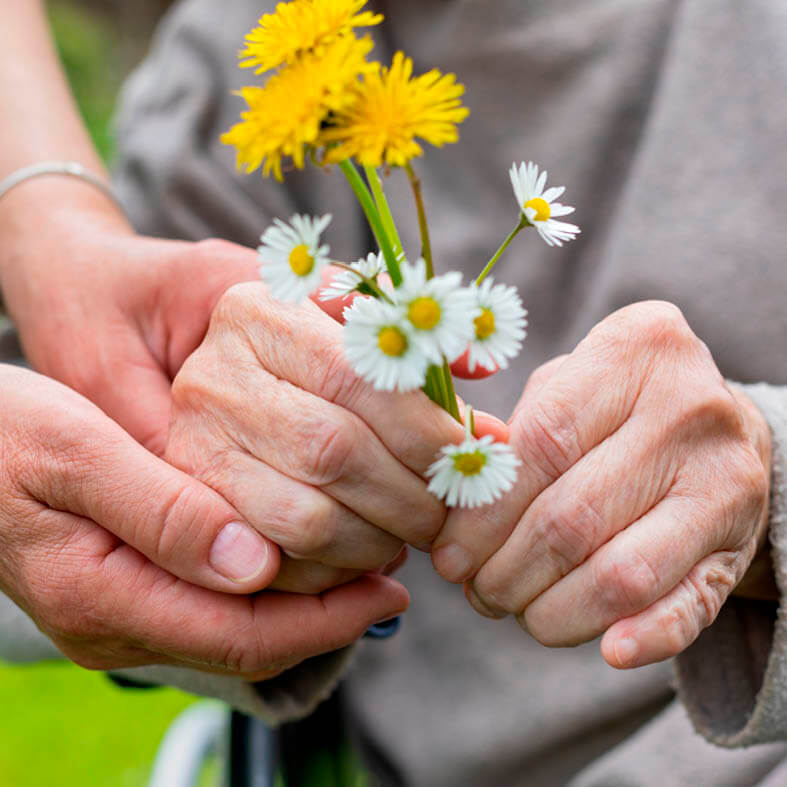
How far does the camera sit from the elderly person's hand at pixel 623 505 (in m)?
0.44

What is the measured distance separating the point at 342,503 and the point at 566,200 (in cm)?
47

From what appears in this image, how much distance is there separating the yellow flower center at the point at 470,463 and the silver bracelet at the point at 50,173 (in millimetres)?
552

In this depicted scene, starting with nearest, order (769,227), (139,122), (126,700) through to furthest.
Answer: (769,227), (139,122), (126,700)

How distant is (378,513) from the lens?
1.49ft

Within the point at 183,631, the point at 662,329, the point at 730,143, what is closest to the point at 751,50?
the point at 730,143

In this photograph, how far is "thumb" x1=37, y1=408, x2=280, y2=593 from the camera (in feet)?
1.53

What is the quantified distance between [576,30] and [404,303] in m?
0.57

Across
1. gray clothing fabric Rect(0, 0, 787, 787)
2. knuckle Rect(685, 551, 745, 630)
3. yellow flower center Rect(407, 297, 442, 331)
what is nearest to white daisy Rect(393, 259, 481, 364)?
yellow flower center Rect(407, 297, 442, 331)

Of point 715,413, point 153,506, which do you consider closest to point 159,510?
point 153,506

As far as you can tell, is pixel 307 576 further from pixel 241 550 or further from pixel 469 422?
pixel 469 422

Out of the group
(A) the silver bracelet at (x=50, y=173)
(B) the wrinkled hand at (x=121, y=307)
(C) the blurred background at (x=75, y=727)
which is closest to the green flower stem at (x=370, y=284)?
(B) the wrinkled hand at (x=121, y=307)

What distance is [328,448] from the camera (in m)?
0.44

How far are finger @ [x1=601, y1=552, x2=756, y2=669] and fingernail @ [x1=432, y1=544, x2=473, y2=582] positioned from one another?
3.2 inches

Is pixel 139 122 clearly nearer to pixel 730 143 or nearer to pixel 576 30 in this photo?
pixel 576 30
